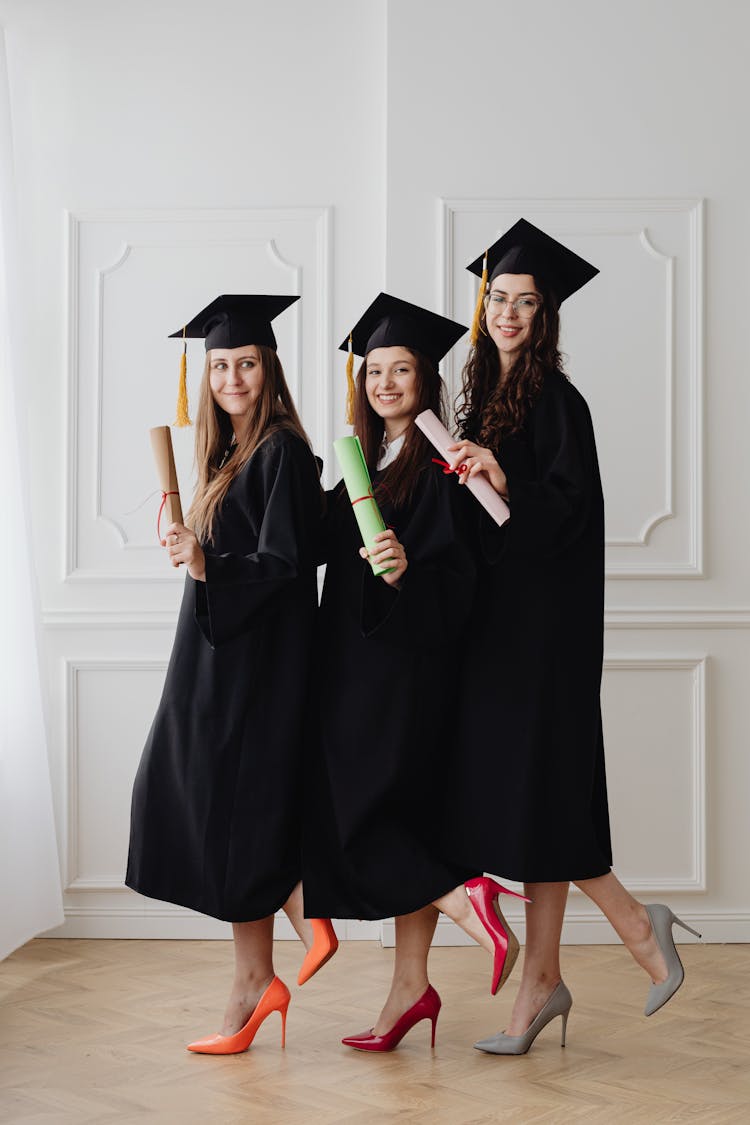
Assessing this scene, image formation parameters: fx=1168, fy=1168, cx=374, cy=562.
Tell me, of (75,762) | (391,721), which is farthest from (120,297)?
(391,721)

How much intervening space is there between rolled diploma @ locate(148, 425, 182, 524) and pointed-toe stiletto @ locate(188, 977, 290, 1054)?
44.6 inches

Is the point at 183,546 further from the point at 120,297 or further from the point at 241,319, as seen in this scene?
the point at 120,297

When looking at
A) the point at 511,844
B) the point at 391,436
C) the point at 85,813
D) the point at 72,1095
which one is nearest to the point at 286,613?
the point at 391,436

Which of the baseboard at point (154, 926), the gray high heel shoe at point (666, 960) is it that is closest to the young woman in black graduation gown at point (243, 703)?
the gray high heel shoe at point (666, 960)

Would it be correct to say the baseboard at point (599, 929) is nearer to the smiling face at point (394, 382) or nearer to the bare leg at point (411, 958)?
the bare leg at point (411, 958)

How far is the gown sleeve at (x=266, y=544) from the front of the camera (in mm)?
2592

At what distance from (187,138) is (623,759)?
2625 mm

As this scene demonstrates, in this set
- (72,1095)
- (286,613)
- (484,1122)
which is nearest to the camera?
(484,1122)

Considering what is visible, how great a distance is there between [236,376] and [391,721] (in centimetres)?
90

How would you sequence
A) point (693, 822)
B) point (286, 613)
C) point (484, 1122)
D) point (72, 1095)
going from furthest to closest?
1. point (693, 822)
2. point (286, 613)
3. point (72, 1095)
4. point (484, 1122)

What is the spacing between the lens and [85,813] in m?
4.01

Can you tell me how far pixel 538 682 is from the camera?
2.66m

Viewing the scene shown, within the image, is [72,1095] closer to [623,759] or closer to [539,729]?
[539,729]

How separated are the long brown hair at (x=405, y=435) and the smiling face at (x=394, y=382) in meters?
0.01
